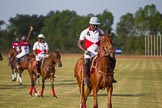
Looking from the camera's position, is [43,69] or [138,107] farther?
[43,69]

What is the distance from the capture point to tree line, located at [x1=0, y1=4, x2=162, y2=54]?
119 meters

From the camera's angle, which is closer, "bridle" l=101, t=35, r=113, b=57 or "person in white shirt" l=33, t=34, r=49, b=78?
"bridle" l=101, t=35, r=113, b=57

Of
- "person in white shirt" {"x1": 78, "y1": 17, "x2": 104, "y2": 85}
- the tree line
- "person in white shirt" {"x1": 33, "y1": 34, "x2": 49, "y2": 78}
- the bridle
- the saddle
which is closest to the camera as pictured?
the bridle

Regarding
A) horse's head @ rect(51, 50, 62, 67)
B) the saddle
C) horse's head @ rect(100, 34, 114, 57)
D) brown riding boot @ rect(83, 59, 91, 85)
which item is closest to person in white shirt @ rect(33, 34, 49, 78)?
horse's head @ rect(51, 50, 62, 67)

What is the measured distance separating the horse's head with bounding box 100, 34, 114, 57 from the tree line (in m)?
98.2

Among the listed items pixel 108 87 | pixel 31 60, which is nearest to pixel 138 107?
pixel 108 87

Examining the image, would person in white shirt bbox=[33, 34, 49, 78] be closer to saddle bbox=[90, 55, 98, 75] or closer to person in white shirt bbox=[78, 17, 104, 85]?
person in white shirt bbox=[78, 17, 104, 85]

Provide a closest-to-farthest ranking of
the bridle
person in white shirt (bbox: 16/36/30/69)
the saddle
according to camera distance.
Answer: the bridle < the saddle < person in white shirt (bbox: 16/36/30/69)

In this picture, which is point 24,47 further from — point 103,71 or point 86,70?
point 103,71

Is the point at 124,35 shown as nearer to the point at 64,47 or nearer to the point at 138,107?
the point at 64,47

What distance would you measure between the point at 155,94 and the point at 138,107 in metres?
5.74

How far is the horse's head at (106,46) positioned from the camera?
12.7 metres

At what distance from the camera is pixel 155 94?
23.0 metres

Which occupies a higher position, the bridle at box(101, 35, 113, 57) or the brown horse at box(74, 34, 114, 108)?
the bridle at box(101, 35, 113, 57)
